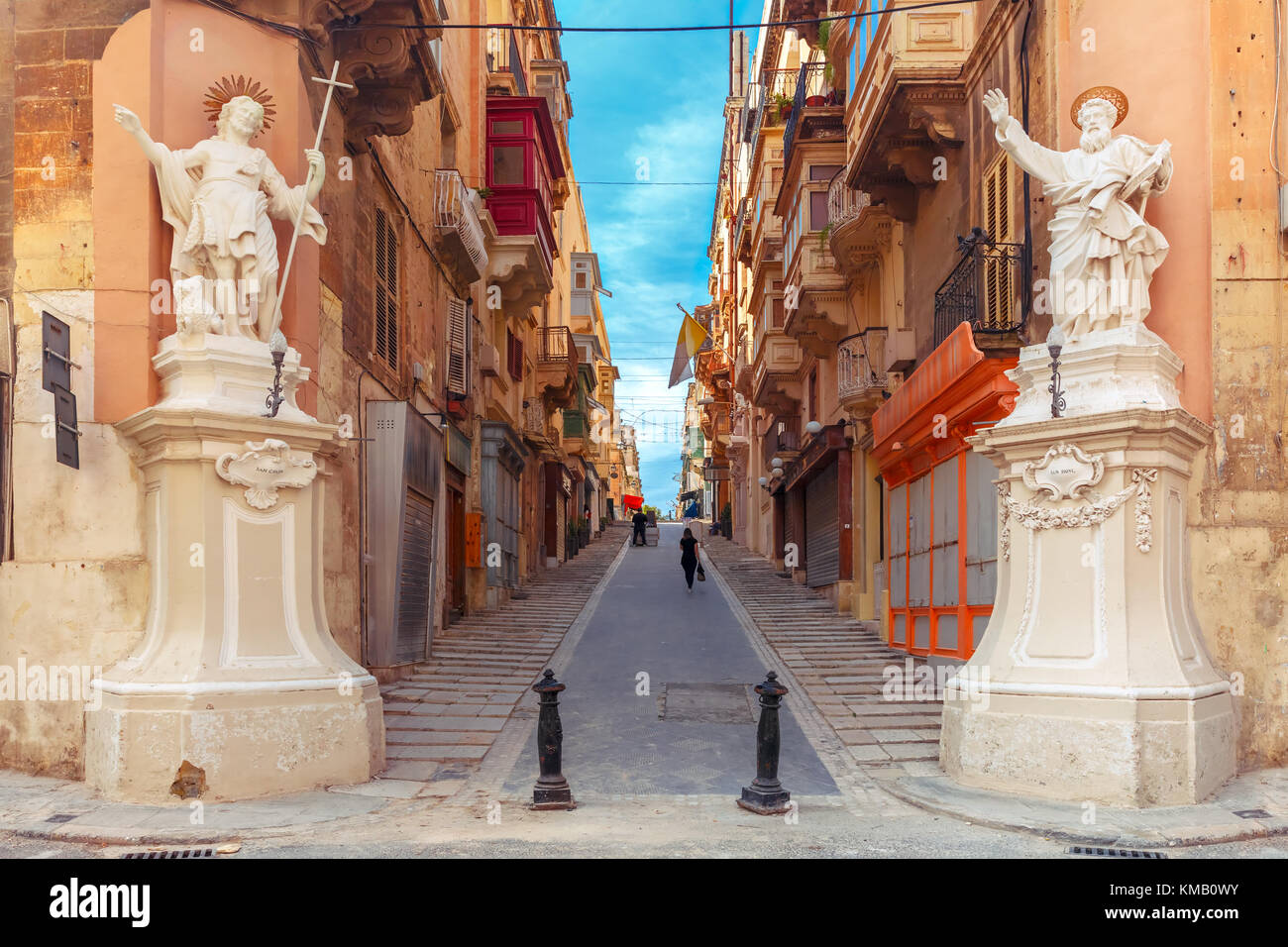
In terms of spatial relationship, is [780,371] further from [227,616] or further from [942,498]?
[227,616]

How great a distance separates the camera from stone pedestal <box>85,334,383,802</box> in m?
8.10

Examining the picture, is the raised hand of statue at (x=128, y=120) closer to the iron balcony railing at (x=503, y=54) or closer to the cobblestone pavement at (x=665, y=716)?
the cobblestone pavement at (x=665, y=716)

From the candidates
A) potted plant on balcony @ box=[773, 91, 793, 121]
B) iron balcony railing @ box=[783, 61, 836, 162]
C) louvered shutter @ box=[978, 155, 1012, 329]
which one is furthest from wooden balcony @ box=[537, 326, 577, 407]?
louvered shutter @ box=[978, 155, 1012, 329]

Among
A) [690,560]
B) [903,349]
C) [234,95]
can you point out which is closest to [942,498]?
[903,349]

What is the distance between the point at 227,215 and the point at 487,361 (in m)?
14.2

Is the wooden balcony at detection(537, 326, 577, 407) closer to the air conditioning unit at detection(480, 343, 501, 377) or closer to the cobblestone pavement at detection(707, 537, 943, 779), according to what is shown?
the air conditioning unit at detection(480, 343, 501, 377)

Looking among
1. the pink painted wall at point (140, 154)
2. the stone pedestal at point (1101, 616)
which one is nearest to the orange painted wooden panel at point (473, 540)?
the pink painted wall at point (140, 154)

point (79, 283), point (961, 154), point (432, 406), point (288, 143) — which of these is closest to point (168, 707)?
point (79, 283)

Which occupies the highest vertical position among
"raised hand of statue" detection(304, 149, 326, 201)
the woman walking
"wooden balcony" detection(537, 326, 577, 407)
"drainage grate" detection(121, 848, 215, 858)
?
"wooden balcony" detection(537, 326, 577, 407)

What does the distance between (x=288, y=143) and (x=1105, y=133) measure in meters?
7.09

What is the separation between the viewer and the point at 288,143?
32.3 feet

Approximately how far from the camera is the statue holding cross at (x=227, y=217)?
875cm

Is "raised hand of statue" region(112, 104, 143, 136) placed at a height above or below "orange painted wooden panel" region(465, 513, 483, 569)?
above

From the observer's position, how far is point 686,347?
110 feet
